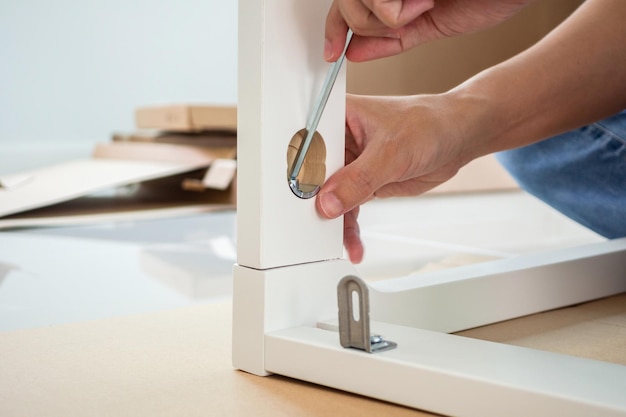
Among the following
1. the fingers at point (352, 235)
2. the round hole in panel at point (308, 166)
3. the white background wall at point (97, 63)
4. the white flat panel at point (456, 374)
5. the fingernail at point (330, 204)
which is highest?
the white background wall at point (97, 63)

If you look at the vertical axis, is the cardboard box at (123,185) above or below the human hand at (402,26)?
below

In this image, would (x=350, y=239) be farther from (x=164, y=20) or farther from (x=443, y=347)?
(x=164, y=20)

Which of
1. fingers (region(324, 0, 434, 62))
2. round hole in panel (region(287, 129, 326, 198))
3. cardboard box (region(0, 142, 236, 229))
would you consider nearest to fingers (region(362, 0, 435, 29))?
fingers (region(324, 0, 434, 62))

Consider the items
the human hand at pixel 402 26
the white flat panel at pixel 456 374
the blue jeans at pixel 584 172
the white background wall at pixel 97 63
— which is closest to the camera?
the white flat panel at pixel 456 374

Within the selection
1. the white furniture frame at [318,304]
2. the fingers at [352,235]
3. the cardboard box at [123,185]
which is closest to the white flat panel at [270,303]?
the white furniture frame at [318,304]

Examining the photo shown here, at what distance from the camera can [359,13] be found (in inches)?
22.5

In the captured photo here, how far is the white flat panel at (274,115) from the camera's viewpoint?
1.97 ft

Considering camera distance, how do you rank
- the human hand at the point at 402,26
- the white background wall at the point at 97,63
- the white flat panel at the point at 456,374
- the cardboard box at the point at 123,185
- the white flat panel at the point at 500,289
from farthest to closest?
the white background wall at the point at 97,63
the cardboard box at the point at 123,185
the white flat panel at the point at 500,289
the human hand at the point at 402,26
the white flat panel at the point at 456,374

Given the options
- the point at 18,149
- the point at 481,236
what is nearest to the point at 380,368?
the point at 481,236

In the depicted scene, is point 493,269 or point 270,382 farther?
point 493,269

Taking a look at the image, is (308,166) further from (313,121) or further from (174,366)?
(174,366)

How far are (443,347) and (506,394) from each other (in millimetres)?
87

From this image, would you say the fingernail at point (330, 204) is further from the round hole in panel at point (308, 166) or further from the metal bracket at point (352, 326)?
the metal bracket at point (352, 326)

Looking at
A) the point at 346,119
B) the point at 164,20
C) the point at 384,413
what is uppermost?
the point at 164,20
